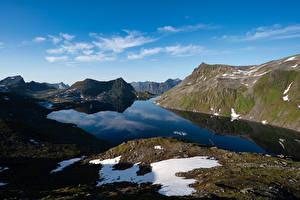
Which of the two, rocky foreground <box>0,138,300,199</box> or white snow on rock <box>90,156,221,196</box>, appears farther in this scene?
white snow on rock <box>90,156,221,196</box>

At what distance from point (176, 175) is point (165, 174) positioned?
12.6ft

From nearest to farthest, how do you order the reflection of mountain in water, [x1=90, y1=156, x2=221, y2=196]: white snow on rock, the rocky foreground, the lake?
1. the rocky foreground
2. [x1=90, y1=156, x2=221, y2=196]: white snow on rock
3. the reflection of mountain in water
4. the lake

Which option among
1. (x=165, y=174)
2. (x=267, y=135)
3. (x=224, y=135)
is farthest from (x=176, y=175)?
(x=267, y=135)

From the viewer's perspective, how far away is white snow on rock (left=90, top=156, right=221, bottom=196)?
36356 millimetres

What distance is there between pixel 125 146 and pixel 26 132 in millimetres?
→ 96221

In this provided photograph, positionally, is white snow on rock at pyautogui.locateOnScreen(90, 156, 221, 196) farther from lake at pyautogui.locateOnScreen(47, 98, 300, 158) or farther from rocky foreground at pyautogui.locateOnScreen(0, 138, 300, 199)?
lake at pyautogui.locateOnScreen(47, 98, 300, 158)

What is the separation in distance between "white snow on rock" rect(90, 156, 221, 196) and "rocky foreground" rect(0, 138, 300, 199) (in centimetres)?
64

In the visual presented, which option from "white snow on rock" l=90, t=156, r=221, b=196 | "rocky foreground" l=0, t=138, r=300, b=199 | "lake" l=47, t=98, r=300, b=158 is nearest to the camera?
"rocky foreground" l=0, t=138, r=300, b=199

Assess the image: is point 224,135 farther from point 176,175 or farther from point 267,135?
point 176,175

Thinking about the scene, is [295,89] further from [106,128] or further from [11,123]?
[11,123]

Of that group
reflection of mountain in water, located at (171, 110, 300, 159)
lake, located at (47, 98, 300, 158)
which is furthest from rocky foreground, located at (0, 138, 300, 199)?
reflection of mountain in water, located at (171, 110, 300, 159)

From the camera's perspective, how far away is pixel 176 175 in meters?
44.2

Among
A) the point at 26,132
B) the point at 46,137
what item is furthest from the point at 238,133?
the point at 26,132

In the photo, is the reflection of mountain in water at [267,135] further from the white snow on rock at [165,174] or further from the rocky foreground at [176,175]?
the white snow on rock at [165,174]
